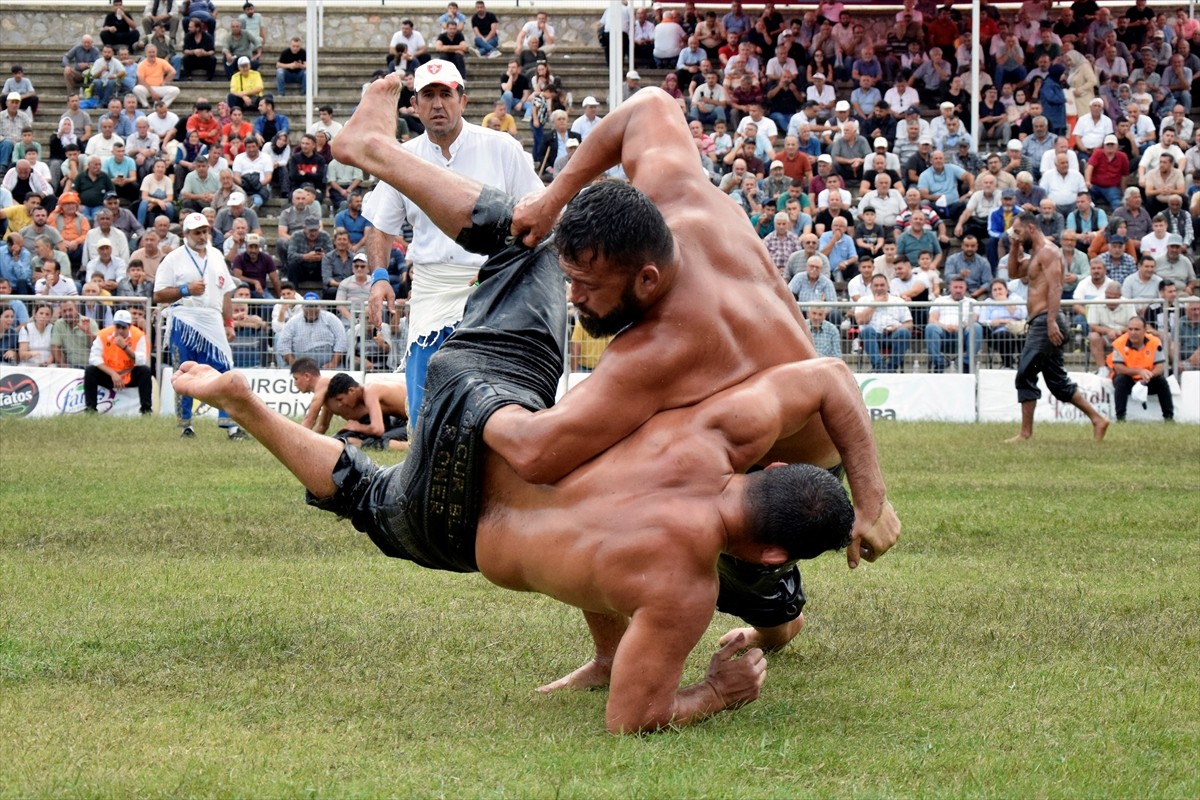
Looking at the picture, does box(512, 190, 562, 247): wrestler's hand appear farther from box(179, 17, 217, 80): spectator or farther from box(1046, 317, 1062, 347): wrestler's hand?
→ box(179, 17, 217, 80): spectator

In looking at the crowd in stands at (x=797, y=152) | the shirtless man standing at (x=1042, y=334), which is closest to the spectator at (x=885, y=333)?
the crowd in stands at (x=797, y=152)

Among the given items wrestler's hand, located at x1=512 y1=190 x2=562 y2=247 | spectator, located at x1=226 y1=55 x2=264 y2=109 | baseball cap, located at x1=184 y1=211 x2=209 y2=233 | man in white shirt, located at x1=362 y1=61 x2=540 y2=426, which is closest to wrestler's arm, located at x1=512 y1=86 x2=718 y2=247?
wrestler's hand, located at x1=512 y1=190 x2=562 y2=247

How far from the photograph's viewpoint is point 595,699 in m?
4.80

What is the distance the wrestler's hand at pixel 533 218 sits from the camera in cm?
496

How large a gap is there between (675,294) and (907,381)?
12697mm

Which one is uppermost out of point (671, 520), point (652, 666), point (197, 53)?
point (197, 53)

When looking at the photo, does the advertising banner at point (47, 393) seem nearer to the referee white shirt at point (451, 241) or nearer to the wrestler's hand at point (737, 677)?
the referee white shirt at point (451, 241)

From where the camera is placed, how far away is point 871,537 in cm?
447

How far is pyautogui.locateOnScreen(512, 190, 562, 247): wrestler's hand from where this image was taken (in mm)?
4961

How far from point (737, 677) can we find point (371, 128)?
7.24 feet

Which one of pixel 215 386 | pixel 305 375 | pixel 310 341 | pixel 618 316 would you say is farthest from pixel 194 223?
pixel 618 316

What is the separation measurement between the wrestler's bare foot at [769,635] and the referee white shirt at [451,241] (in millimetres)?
2581

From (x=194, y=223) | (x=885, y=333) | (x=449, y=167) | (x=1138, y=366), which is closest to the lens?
(x=449, y=167)

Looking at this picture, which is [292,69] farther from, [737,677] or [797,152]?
[737,677]
